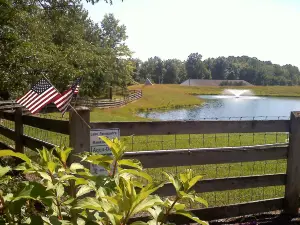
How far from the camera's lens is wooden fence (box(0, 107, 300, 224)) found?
3688 millimetres

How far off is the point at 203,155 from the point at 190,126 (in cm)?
38

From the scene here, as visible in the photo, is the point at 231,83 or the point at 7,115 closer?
the point at 7,115

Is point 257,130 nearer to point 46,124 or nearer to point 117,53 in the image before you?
point 46,124

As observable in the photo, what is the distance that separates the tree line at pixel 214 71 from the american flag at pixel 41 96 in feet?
410

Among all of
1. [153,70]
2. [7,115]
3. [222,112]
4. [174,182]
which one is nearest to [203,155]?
[174,182]

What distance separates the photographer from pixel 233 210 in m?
4.19

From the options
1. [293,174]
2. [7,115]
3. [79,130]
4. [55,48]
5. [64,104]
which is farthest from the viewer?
[55,48]

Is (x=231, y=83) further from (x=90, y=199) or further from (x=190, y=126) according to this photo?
(x=90, y=199)

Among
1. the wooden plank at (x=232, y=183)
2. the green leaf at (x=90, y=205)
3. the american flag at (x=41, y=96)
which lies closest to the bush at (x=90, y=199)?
the green leaf at (x=90, y=205)

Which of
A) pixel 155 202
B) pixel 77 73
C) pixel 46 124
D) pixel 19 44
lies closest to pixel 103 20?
pixel 77 73

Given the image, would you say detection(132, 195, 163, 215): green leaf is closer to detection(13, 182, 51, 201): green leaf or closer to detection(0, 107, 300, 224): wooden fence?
detection(13, 182, 51, 201): green leaf

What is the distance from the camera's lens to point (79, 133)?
11.4 ft

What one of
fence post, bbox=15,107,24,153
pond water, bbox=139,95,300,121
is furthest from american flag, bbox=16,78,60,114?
pond water, bbox=139,95,300,121

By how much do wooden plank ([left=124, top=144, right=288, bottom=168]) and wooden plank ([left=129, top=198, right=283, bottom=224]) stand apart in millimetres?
549
